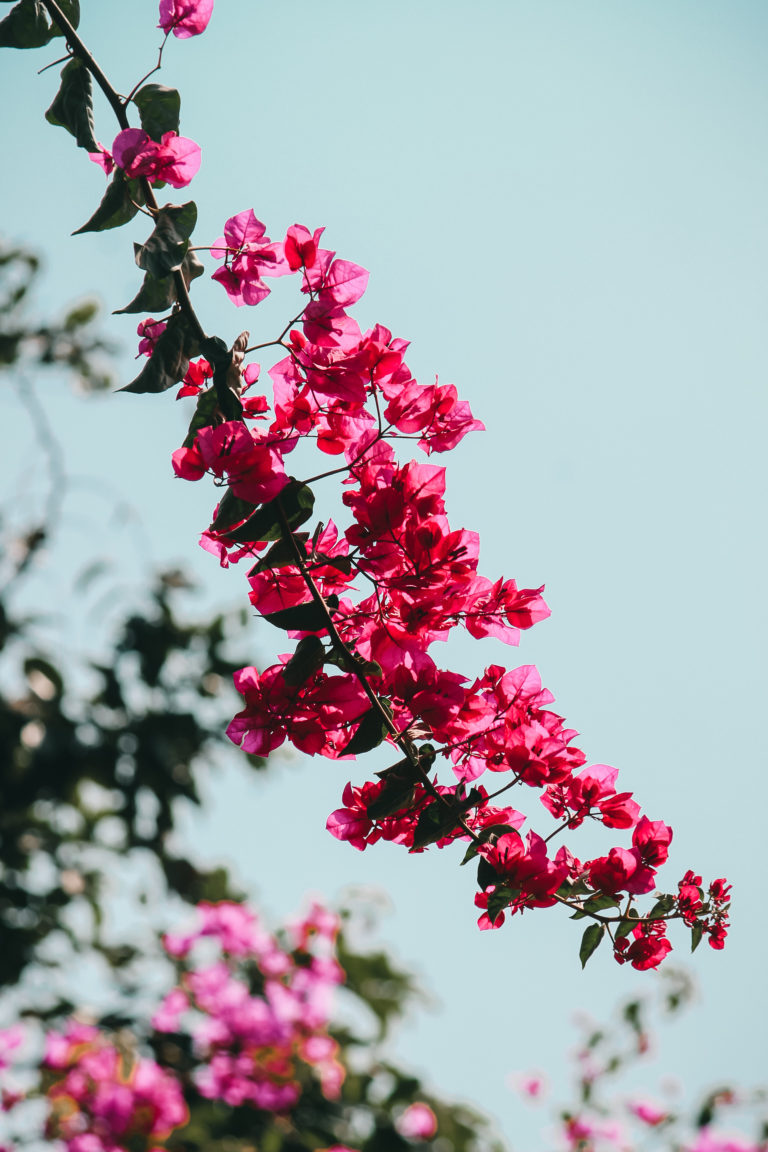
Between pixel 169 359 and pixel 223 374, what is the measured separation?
5cm

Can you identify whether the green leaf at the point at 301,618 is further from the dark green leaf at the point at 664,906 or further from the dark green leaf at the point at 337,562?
the dark green leaf at the point at 664,906

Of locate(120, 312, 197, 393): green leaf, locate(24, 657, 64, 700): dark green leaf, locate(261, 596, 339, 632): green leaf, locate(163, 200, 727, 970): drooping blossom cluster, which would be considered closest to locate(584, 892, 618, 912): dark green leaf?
locate(163, 200, 727, 970): drooping blossom cluster

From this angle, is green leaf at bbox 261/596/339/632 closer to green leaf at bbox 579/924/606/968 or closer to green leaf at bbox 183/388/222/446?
green leaf at bbox 183/388/222/446

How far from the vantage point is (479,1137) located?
3.20 m

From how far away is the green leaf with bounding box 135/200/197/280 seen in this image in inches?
29.1

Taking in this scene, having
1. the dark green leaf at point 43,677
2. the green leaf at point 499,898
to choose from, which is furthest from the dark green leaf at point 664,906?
the dark green leaf at point 43,677

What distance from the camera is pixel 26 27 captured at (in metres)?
0.79

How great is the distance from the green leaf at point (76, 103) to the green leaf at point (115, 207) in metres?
0.07

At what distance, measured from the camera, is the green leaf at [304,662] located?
0.77m

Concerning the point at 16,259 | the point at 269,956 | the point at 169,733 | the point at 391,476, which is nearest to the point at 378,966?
the point at 269,956

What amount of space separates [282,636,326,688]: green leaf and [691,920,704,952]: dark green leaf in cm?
48

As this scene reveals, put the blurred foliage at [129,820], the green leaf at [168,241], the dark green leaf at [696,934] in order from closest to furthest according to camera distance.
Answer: the green leaf at [168,241] → the dark green leaf at [696,934] → the blurred foliage at [129,820]

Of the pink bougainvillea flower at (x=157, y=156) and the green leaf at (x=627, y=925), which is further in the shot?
the green leaf at (x=627, y=925)

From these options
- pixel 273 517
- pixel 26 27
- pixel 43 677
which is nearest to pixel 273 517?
pixel 273 517
